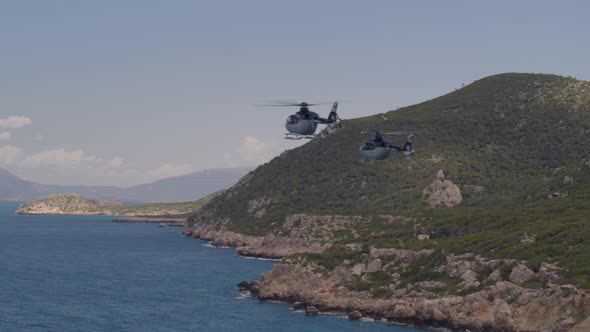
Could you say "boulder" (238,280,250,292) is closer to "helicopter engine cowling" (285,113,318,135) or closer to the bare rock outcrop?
"helicopter engine cowling" (285,113,318,135)

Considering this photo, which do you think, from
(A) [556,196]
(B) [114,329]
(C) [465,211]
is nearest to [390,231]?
(C) [465,211]

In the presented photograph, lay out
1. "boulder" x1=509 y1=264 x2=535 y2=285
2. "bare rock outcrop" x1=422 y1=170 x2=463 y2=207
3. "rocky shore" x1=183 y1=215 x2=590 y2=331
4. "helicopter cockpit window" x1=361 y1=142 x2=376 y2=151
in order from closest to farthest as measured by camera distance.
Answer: "rocky shore" x1=183 y1=215 x2=590 y2=331 < "boulder" x1=509 y1=264 x2=535 y2=285 < "helicopter cockpit window" x1=361 y1=142 x2=376 y2=151 < "bare rock outcrop" x1=422 y1=170 x2=463 y2=207

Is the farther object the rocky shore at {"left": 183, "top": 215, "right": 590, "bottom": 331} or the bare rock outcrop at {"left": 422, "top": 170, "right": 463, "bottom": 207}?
the bare rock outcrop at {"left": 422, "top": 170, "right": 463, "bottom": 207}

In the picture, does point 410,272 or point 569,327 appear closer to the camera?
point 569,327

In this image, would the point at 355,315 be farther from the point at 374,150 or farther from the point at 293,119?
the point at 293,119

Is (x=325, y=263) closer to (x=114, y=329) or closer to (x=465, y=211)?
(x=114, y=329)

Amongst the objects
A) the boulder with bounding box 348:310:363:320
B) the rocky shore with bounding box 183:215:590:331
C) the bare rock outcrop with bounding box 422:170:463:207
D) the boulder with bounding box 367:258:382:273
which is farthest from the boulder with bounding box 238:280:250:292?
the bare rock outcrop with bounding box 422:170:463:207
